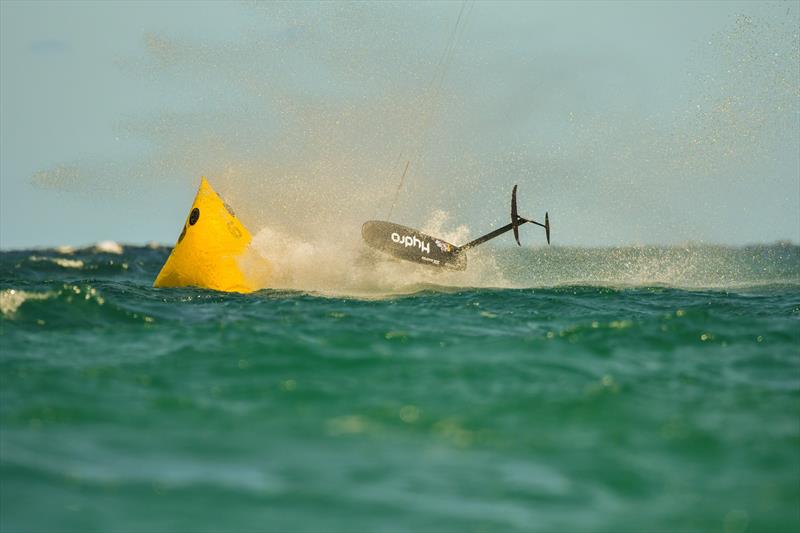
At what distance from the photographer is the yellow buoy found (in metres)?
17.4

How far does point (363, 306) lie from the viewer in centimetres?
1425

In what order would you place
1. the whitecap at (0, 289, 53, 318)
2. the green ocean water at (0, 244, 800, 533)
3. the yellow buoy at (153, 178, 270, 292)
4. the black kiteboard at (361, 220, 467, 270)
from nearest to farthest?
1. the green ocean water at (0, 244, 800, 533)
2. the whitecap at (0, 289, 53, 318)
3. the yellow buoy at (153, 178, 270, 292)
4. the black kiteboard at (361, 220, 467, 270)

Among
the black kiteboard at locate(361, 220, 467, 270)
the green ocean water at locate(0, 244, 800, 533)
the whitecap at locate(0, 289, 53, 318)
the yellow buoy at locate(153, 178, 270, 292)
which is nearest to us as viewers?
the green ocean water at locate(0, 244, 800, 533)

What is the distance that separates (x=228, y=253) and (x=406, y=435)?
1225 centimetres

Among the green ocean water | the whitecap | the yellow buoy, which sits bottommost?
the green ocean water

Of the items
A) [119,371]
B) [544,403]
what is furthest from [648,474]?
[119,371]

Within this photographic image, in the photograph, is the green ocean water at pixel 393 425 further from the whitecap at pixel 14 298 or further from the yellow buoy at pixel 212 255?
the yellow buoy at pixel 212 255

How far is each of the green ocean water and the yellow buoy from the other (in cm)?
557

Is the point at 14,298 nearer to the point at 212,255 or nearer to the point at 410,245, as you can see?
the point at 212,255

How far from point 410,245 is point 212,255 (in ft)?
16.6

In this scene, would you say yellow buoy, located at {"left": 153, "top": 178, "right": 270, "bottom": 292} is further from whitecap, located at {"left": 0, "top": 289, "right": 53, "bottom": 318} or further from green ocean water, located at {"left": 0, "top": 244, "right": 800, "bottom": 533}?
green ocean water, located at {"left": 0, "top": 244, "right": 800, "bottom": 533}

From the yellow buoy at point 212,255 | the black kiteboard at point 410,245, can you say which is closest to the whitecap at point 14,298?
the yellow buoy at point 212,255

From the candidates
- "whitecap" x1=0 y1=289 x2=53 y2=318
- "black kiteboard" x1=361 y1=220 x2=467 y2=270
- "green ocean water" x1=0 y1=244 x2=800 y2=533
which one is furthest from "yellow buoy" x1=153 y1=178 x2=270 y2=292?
"green ocean water" x1=0 y1=244 x2=800 y2=533

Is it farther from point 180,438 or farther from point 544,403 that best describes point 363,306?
point 180,438
